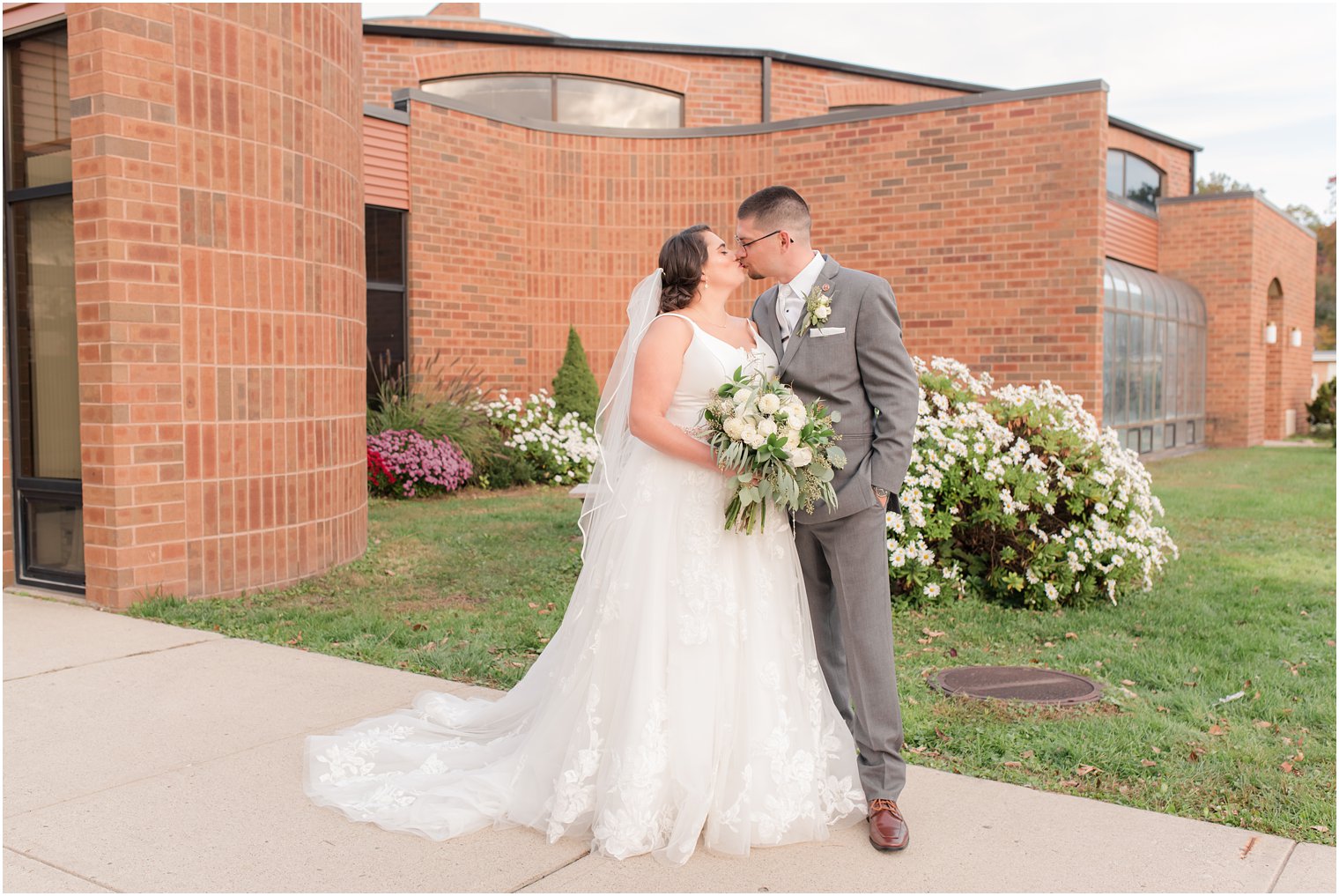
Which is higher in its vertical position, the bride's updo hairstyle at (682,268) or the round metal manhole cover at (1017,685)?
the bride's updo hairstyle at (682,268)

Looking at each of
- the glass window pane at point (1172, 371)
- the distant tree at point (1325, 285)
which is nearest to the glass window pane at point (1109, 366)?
the glass window pane at point (1172, 371)

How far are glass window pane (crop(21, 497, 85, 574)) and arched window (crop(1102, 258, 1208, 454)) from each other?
12854 mm

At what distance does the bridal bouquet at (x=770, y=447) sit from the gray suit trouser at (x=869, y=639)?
0.17 meters

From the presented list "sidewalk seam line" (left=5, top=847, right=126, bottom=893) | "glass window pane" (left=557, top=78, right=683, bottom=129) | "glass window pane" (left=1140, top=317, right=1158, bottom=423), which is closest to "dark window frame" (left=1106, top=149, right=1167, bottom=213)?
"glass window pane" (left=1140, top=317, right=1158, bottom=423)

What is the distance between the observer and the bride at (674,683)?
3.55 metres

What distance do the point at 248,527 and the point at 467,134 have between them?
791cm

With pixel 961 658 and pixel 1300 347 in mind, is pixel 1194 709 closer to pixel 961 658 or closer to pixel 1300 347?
pixel 961 658

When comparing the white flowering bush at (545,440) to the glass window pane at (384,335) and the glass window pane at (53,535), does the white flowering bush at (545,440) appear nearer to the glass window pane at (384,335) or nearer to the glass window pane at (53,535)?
Answer: the glass window pane at (384,335)

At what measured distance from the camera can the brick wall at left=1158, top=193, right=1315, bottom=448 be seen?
20.7 meters

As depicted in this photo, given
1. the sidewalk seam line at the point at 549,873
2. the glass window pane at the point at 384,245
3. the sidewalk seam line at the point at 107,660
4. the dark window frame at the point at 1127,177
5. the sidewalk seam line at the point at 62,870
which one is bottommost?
the sidewalk seam line at the point at 549,873

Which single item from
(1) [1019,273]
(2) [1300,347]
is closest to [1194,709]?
(1) [1019,273]

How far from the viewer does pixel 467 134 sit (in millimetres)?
13719

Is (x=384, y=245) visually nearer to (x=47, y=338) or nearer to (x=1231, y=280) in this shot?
(x=47, y=338)

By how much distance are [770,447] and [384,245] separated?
10557 millimetres
